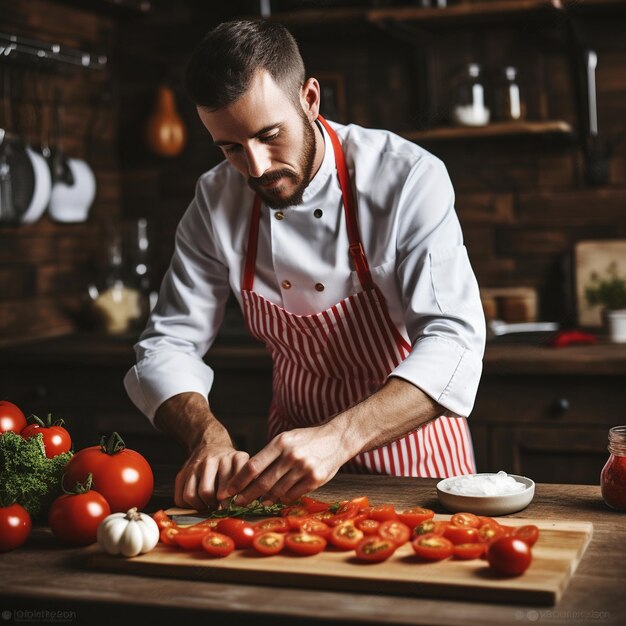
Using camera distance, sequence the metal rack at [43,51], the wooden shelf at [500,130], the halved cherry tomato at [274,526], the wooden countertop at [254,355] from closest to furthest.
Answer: the halved cherry tomato at [274,526]
the wooden countertop at [254,355]
the metal rack at [43,51]
the wooden shelf at [500,130]

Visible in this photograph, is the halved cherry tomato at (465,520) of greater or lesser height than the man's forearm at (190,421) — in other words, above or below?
below

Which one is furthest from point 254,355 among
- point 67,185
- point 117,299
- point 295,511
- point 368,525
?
point 368,525

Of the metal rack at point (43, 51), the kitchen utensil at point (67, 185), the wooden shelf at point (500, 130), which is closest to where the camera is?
the metal rack at point (43, 51)

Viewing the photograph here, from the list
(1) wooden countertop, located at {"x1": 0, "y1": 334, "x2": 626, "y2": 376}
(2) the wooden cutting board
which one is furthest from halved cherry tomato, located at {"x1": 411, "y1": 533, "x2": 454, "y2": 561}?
(1) wooden countertop, located at {"x1": 0, "y1": 334, "x2": 626, "y2": 376}

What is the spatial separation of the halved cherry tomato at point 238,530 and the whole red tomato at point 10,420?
1.31 feet

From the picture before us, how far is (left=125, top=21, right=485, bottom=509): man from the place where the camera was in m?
1.43

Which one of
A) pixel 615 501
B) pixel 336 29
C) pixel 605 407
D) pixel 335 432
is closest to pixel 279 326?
pixel 335 432

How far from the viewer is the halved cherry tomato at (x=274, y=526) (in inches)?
47.6

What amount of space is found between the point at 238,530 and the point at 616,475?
1.72ft

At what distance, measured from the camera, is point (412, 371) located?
1.45 metres

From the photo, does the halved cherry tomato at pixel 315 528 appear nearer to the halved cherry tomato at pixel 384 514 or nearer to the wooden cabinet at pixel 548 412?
the halved cherry tomato at pixel 384 514

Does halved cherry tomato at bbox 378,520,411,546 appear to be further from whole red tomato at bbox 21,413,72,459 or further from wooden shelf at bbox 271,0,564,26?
wooden shelf at bbox 271,0,564,26

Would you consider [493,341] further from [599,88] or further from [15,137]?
[15,137]

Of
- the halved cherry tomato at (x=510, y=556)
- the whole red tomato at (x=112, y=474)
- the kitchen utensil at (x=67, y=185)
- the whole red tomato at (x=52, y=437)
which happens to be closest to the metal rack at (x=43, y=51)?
the kitchen utensil at (x=67, y=185)
